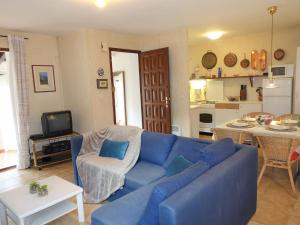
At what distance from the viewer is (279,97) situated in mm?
4840

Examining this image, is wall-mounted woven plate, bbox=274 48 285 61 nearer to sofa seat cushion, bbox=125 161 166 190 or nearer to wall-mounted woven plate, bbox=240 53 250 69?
wall-mounted woven plate, bbox=240 53 250 69

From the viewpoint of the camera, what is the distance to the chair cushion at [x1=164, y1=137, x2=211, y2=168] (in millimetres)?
2636

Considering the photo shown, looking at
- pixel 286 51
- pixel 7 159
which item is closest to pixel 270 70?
pixel 286 51

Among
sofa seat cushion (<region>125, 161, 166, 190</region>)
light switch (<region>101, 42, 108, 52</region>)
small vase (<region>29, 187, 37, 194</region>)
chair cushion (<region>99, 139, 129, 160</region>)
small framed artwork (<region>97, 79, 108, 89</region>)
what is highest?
light switch (<region>101, 42, 108, 52</region>)

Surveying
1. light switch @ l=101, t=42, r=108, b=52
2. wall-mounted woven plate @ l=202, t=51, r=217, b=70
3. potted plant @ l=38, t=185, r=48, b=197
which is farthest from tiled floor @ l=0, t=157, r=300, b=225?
wall-mounted woven plate @ l=202, t=51, r=217, b=70

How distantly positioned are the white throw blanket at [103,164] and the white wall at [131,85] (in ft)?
8.73

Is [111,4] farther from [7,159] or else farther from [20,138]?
[7,159]

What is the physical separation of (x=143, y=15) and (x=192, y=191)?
290 centimetres

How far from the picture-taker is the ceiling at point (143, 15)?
305 centimetres

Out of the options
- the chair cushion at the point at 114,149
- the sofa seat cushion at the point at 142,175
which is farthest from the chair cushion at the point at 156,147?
the chair cushion at the point at 114,149

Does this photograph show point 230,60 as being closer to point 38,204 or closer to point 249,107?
point 249,107

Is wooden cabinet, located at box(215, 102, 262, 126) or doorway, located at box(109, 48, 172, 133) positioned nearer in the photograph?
doorway, located at box(109, 48, 172, 133)

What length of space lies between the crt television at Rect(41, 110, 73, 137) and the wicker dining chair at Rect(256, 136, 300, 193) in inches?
136

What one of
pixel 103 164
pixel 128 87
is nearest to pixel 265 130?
pixel 103 164
